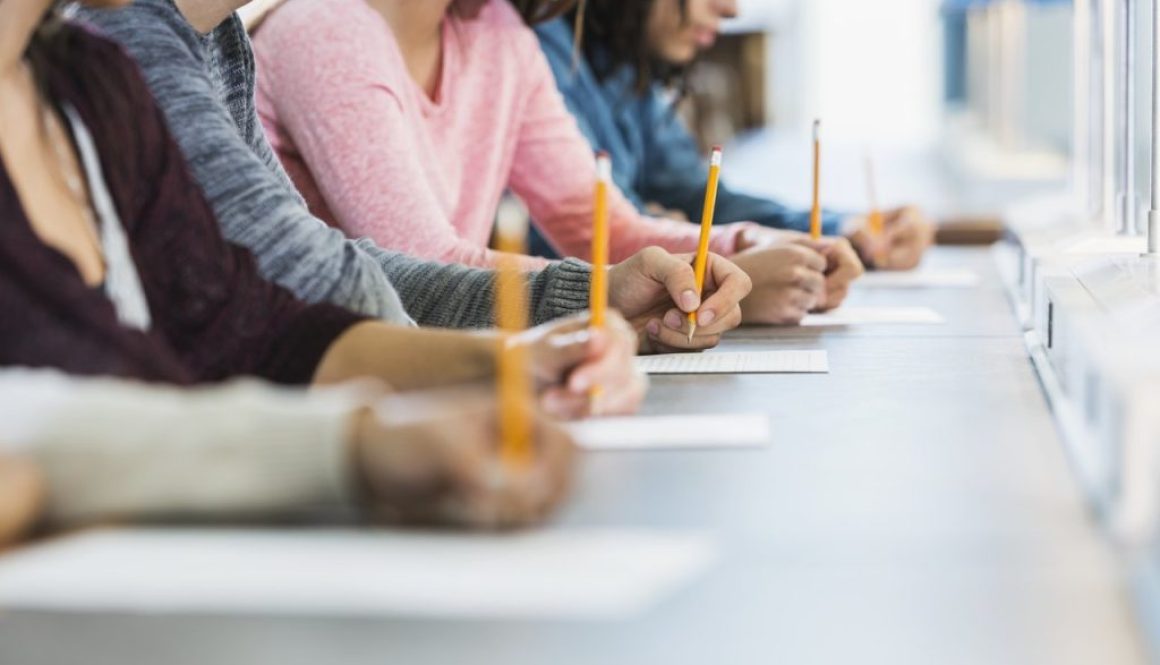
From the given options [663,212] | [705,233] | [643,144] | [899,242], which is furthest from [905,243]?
[705,233]

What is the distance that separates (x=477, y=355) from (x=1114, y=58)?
4.72ft

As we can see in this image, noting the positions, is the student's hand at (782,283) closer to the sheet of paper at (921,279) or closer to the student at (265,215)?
the student at (265,215)

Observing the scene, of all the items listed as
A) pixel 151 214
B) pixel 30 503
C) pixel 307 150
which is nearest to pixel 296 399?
pixel 30 503

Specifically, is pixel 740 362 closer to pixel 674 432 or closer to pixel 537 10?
pixel 674 432

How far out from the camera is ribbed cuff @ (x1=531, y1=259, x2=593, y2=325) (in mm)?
1442

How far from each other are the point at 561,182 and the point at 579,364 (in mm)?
1187

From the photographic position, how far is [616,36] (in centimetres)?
261

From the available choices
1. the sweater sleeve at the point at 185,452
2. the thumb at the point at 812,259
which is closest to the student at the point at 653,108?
the thumb at the point at 812,259

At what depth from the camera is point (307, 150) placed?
1.73 metres

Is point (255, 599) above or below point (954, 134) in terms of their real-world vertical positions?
above

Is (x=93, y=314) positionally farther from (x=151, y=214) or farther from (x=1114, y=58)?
(x=1114, y=58)

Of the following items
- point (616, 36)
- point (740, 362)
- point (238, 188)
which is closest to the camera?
point (238, 188)

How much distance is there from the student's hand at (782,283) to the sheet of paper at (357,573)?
3.21 feet

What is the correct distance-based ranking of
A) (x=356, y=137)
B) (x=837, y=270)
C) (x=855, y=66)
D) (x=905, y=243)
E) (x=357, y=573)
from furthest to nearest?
(x=855, y=66) < (x=905, y=243) < (x=837, y=270) < (x=356, y=137) < (x=357, y=573)
